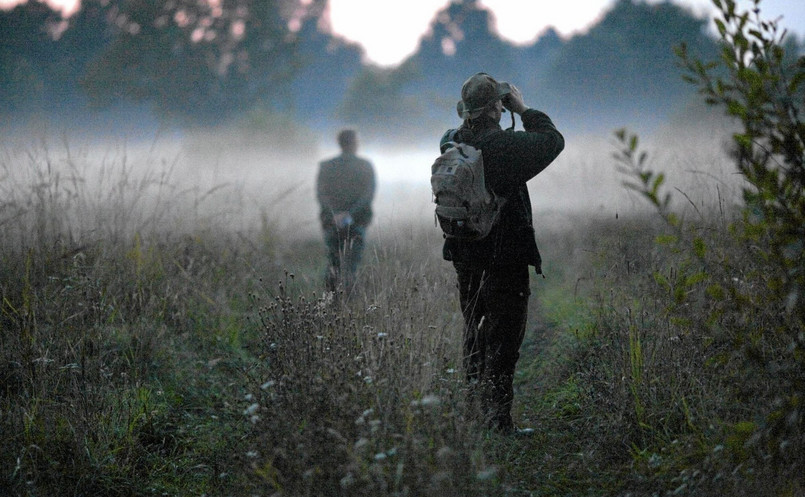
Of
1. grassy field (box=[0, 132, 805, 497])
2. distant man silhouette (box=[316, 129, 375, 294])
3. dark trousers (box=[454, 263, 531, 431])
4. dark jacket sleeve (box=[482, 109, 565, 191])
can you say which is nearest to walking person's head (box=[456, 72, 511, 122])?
dark jacket sleeve (box=[482, 109, 565, 191])

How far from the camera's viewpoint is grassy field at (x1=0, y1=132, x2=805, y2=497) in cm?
307

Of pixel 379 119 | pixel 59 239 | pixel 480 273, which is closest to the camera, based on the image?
pixel 480 273

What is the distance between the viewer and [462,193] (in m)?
4.00

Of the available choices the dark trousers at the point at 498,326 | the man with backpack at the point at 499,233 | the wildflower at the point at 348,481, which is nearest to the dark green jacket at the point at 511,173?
the man with backpack at the point at 499,233

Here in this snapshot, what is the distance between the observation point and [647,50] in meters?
48.2

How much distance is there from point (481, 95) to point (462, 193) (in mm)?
665

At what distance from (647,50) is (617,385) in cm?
4875

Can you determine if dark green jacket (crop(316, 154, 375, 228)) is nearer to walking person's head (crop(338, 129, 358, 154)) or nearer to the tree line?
walking person's head (crop(338, 129, 358, 154))

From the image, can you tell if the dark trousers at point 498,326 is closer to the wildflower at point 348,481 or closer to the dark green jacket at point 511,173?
the dark green jacket at point 511,173

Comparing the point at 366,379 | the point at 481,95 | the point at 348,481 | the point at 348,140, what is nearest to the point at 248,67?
the point at 348,140

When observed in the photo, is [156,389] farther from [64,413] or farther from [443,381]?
[443,381]

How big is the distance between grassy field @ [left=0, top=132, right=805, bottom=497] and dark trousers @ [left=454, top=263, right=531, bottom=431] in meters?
0.19

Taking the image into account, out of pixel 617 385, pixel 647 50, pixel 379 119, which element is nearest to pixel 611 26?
pixel 647 50

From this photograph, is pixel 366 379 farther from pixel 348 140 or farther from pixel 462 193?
pixel 348 140
